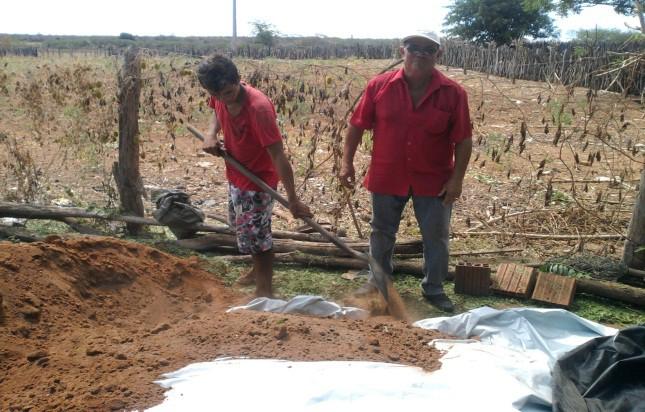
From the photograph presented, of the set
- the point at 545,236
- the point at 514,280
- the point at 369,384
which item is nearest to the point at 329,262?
the point at 514,280

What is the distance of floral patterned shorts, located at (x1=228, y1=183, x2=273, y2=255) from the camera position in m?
3.55

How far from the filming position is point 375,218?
148 inches

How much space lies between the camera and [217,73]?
10.1 feet

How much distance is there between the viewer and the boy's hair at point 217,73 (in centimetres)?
308

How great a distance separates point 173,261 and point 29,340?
4.52 feet

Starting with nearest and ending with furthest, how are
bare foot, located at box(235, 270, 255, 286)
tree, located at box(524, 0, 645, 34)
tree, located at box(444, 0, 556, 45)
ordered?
bare foot, located at box(235, 270, 255, 286)
tree, located at box(524, 0, 645, 34)
tree, located at box(444, 0, 556, 45)

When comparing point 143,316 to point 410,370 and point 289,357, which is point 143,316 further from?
point 410,370

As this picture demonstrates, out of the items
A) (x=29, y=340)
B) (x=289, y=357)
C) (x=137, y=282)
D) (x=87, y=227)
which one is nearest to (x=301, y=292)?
(x=137, y=282)

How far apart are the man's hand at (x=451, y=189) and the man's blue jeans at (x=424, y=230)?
0.21ft

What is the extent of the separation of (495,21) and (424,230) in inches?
962

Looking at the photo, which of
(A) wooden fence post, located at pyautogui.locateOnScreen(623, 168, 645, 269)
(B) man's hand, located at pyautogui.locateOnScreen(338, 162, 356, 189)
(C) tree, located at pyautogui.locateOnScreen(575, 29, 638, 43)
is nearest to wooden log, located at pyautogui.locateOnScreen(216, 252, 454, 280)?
(B) man's hand, located at pyautogui.locateOnScreen(338, 162, 356, 189)

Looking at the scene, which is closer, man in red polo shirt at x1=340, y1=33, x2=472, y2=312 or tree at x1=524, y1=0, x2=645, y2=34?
man in red polo shirt at x1=340, y1=33, x2=472, y2=312

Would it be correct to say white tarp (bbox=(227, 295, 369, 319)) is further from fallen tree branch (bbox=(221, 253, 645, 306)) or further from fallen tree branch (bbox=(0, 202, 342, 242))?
fallen tree branch (bbox=(0, 202, 342, 242))

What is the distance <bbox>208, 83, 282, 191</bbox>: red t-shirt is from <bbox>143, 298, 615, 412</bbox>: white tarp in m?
1.25
